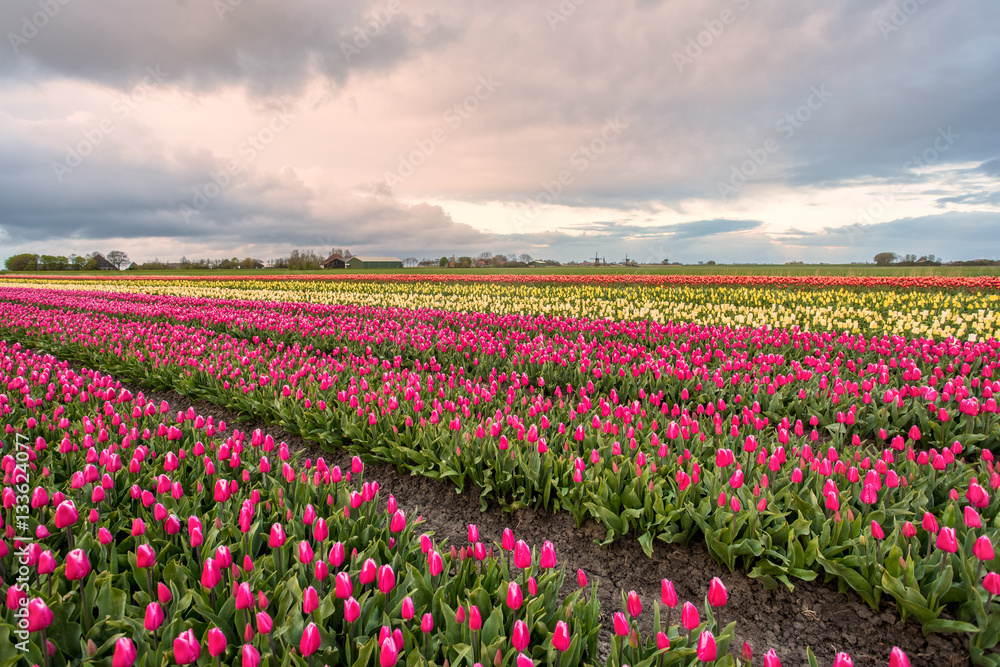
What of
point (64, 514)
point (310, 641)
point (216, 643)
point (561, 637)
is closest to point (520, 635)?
point (561, 637)

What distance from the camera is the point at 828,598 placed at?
3262 mm

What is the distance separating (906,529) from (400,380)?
5.31 meters

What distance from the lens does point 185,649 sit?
6.13 feet

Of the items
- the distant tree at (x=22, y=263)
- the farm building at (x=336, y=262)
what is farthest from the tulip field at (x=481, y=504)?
the distant tree at (x=22, y=263)

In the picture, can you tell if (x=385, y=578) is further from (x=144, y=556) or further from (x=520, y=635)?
(x=144, y=556)

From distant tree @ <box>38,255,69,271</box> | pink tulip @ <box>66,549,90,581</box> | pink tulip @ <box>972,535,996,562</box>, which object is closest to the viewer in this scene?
pink tulip @ <box>66,549,90,581</box>

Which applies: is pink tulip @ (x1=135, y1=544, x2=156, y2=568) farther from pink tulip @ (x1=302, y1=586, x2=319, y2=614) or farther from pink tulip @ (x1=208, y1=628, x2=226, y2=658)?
pink tulip @ (x1=302, y1=586, x2=319, y2=614)

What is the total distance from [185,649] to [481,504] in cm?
283

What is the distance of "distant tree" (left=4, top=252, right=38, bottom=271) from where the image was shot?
94.9m

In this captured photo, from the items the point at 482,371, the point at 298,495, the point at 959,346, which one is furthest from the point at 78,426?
the point at 959,346

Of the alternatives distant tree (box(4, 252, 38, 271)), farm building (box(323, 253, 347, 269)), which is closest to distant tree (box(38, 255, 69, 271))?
distant tree (box(4, 252, 38, 271))

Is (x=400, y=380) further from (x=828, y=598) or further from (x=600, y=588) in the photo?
(x=828, y=598)

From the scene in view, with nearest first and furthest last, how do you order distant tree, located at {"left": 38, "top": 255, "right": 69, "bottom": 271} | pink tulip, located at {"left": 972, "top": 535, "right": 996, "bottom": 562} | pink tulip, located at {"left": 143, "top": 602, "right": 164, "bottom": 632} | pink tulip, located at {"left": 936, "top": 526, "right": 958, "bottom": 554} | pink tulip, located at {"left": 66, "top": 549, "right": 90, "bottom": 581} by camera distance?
pink tulip, located at {"left": 143, "top": 602, "right": 164, "bottom": 632}, pink tulip, located at {"left": 66, "top": 549, "right": 90, "bottom": 581}, pink tulip, located at {"left": 972, "top": 535, "right": 996, "bottom": 562}, pink tulip, located at {"left": 936, "top": 526, "right": 958, "bottom": 554}, distant tree, located at {"left": 38, "top": 255, "right": 69, "bottom": 271}

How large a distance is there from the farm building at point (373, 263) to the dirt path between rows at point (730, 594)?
105049 millimetres
